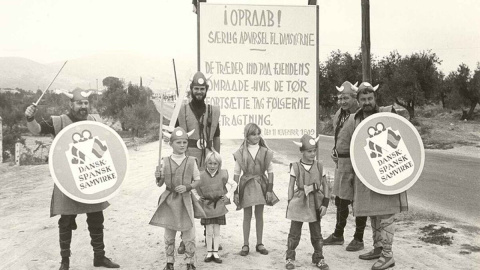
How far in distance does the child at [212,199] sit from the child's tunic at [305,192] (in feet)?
2.43

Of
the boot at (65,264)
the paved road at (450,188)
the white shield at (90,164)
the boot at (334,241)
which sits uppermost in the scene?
the white shield at (90,164)

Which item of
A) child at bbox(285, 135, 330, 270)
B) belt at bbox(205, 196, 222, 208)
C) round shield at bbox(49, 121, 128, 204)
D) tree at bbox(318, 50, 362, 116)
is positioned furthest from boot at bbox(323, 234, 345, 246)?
tree at bbox(318, 50, 362, 116)

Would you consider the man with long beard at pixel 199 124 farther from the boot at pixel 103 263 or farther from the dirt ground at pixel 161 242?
the boot at pixel 103 263

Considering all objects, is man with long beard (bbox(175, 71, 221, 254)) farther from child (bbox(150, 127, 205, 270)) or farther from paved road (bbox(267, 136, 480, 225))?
paved road (bbox(267, 136, 480, 225))

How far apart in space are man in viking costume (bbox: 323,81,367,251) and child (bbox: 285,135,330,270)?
0.76 m

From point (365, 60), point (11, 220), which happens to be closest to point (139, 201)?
point (11, 220)

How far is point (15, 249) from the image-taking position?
659 cm

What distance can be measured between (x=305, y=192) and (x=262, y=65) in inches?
102

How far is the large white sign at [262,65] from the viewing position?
749cm

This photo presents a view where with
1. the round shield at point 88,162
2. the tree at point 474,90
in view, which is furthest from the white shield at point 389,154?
the tree at point 474,90

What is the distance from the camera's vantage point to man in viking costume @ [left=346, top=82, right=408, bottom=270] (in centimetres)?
570

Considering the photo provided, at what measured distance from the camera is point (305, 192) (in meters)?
5.66

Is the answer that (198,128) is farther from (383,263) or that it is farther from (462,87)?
(462,87)

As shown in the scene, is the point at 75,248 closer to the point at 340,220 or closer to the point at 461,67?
the point at 340,220
